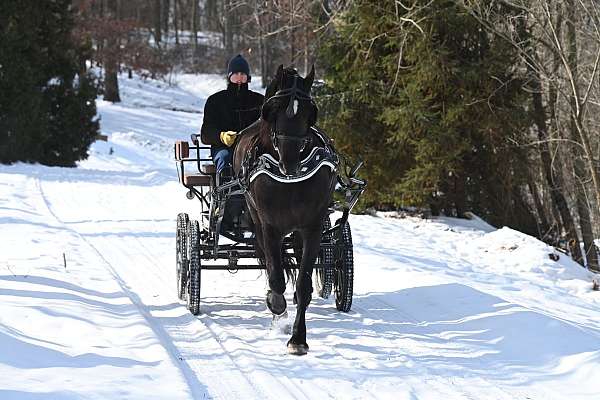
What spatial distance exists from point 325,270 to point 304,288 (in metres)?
1.35

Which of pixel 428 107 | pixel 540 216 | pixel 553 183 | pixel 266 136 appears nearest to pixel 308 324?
pixel 266 136

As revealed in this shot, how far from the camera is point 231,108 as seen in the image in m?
8.30

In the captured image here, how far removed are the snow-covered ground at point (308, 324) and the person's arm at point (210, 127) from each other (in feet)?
5.33

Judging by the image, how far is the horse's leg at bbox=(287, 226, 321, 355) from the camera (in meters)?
6.04

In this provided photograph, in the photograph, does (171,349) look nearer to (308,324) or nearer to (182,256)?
(308,324)

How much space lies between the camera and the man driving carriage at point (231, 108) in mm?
8141

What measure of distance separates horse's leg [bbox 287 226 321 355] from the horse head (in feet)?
2.16

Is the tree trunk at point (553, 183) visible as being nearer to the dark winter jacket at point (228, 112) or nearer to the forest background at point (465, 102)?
the forest background at point (465, 102)

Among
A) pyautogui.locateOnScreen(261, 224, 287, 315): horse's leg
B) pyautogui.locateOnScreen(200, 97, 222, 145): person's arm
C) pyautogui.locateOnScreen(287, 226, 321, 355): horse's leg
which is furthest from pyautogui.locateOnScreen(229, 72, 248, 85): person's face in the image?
pyautogui.locateOnScreen(287, 226, 321, 355): horse's leg

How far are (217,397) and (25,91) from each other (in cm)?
2020

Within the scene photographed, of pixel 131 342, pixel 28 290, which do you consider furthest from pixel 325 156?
pixel 28 290

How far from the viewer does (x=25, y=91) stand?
23141 millimetres

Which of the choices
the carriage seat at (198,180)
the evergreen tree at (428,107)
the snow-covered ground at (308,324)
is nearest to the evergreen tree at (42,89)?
the snow-covered ground at (308,324)

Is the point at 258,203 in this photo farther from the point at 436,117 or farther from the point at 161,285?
the point at 436,117
